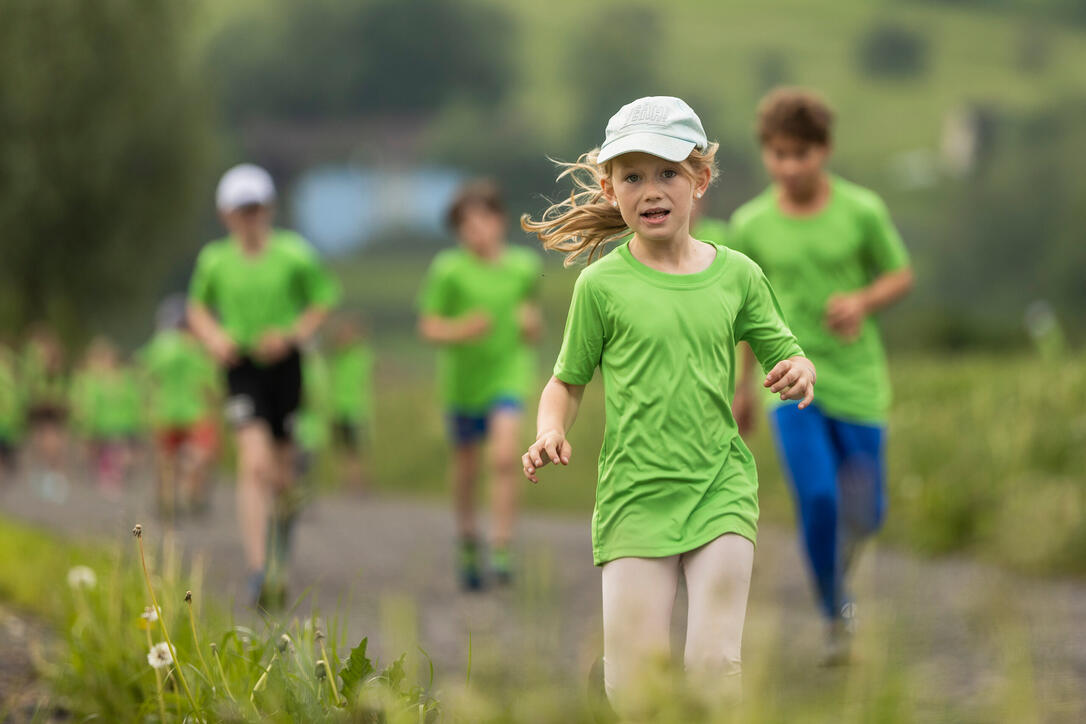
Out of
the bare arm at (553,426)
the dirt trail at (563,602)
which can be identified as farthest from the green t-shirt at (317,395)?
the bare arm at (553,426)

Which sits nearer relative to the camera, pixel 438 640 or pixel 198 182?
pixel 438 640

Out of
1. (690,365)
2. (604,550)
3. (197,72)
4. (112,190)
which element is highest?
(197,72)

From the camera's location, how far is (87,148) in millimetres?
33469

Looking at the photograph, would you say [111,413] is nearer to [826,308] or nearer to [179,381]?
[179,381]

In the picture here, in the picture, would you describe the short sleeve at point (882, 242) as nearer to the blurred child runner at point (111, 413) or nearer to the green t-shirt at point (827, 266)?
the green t-shirt at point (827, 266)

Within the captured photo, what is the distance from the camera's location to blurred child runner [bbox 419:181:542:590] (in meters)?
8.91

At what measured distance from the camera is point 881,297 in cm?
617

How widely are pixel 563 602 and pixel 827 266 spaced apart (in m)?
3.35

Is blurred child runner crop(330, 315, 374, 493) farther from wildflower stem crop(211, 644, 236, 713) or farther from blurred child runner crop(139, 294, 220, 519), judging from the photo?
wildflower stem crop(211, 644, 236, 713)

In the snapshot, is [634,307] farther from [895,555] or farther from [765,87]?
[765,87]

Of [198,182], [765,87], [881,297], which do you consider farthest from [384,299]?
[881,297]

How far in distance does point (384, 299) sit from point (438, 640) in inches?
2797

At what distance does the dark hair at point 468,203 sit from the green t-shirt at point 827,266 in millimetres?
2973

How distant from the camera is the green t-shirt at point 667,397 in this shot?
3.30 meters
